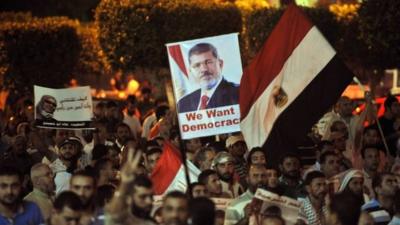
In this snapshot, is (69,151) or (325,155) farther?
(69,151)

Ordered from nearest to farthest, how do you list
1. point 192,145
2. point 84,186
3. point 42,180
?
point 84,186
point 42,180
point 192,145

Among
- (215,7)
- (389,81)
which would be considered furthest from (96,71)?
(389,81)

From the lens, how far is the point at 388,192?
1148 cm

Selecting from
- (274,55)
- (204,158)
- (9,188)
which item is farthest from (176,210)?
(204,158)

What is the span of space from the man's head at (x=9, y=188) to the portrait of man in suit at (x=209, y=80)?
4095 millimetres

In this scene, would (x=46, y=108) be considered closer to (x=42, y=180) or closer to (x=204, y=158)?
(x=204, y=158)

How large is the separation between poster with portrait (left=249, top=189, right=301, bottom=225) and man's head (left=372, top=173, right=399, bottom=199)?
126 cm

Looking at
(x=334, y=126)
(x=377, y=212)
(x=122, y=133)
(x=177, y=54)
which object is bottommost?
(x=377, y=212)

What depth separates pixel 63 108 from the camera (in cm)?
1672

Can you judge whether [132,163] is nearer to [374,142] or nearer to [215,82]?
[215,82]

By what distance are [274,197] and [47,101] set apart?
6.90 metres

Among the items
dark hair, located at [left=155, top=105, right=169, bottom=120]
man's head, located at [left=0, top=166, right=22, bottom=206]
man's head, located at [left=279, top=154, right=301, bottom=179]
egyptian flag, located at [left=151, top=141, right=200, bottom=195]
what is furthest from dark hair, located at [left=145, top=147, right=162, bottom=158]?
dark hair, located at [left=155, top=105, right=169, bottom=120]

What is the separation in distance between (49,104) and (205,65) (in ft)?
11.0

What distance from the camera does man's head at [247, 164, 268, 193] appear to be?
11.2 meters
